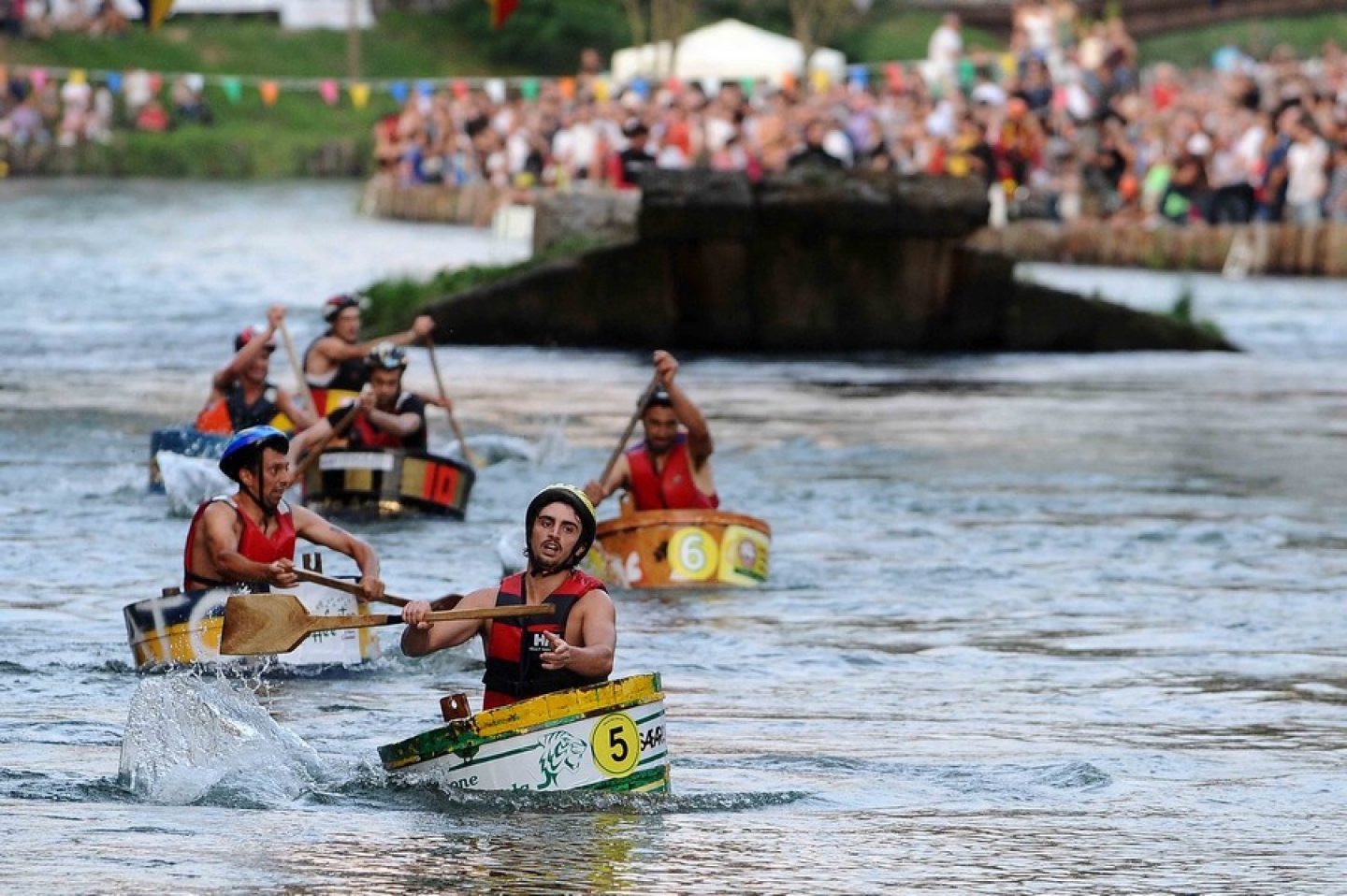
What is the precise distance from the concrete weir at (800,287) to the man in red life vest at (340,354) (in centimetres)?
1046

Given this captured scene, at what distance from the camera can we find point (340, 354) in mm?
20891

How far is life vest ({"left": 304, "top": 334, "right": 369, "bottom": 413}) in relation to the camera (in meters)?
20.8

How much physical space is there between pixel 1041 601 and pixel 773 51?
35.2m

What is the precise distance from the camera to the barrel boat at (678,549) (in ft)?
54.9

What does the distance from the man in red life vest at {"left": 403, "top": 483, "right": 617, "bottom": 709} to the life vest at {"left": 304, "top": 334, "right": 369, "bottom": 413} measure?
9.95m

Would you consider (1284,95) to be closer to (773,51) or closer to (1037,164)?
(1037,164)

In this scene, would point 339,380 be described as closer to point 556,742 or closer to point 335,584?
point 335,584

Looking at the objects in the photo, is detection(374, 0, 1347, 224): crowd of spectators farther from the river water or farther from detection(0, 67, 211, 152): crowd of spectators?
detection(0, 67, 211, 152): crowd of spectators

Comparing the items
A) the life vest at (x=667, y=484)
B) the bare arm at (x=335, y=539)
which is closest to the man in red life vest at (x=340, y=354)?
the life vest at (x=667, y=484)

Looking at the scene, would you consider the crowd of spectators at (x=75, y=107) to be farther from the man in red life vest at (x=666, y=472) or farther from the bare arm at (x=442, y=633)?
the bare arm at (x=442, y=633)

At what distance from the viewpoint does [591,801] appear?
34.9 ft

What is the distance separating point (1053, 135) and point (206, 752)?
2946 centimetres

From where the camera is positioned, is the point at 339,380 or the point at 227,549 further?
the point at 339,380

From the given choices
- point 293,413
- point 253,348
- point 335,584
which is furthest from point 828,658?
point 293,413
